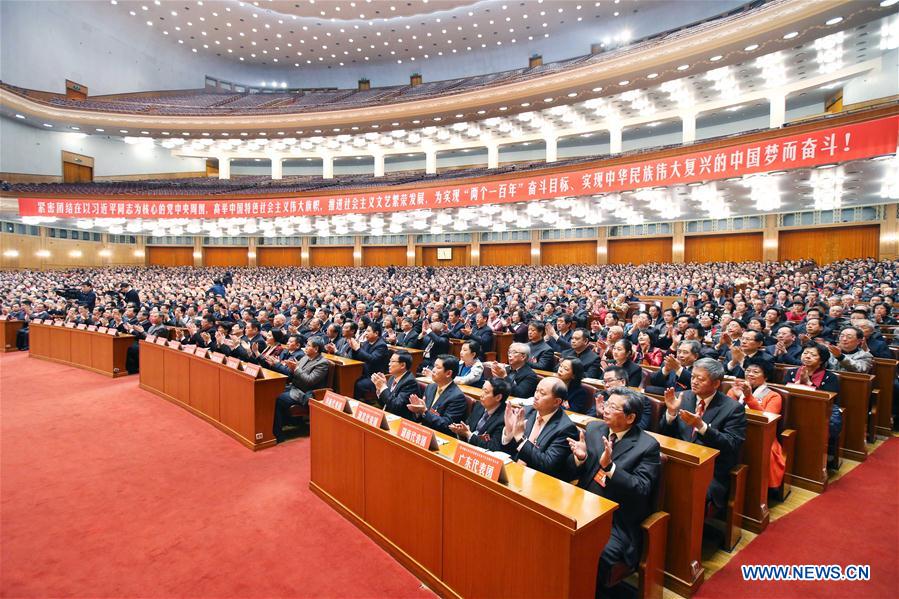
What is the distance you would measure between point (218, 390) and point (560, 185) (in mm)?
11144

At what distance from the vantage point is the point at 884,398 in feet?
13.2

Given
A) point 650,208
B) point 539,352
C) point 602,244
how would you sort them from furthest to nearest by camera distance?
point 602,244 → point 650,208 → point 539,352

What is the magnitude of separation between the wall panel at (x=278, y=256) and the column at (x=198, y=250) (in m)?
3.38

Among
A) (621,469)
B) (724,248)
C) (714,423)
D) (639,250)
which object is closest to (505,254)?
(639,250)

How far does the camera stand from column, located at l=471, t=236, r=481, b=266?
76.4ft

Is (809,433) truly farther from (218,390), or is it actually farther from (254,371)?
(218,390)

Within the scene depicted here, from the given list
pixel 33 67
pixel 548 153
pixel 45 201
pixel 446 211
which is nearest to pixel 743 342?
pixel 446 211

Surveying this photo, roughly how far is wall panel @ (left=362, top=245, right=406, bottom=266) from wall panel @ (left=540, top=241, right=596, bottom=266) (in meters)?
8.06

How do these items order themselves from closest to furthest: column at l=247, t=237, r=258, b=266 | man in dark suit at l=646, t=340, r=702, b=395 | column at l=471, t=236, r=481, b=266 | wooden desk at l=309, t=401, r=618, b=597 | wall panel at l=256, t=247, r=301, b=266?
wooden desk at l=309, t=401, r=618, b=597, man in dark suit at l=646, t=340, r=702, b=395, column at l=471, t=236, r=481, b=266, column at l=247, t=237, r=258, b=266, wall panel at l=256, t=247, r=301, b=266

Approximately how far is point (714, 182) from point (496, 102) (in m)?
10.8

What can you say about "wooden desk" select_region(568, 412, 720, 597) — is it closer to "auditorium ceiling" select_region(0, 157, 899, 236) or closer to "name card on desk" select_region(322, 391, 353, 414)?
"name card on desk" select_region(322, 391, 353, 414)

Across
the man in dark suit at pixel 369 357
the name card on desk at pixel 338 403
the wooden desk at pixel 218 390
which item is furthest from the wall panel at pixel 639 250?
the name card on desk at pixel 338 403

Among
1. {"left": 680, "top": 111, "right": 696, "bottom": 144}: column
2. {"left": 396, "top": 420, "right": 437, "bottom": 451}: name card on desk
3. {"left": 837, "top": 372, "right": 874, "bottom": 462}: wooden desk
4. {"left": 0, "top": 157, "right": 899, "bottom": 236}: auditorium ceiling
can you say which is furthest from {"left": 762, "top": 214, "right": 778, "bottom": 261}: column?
{"left": 396, "top": 420, "right": 437, "bottom": 451}: name card on desk

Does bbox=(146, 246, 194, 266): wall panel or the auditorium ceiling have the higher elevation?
the auditorium ceiling
